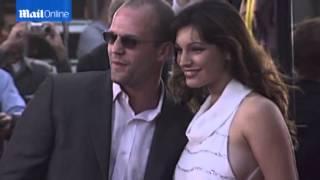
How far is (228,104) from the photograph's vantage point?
291 cm

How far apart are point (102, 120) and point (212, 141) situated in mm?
396

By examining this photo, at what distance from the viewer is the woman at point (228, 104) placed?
2820mm

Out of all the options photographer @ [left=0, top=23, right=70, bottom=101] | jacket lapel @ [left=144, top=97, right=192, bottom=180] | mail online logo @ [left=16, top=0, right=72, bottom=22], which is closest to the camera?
jacket lapel @ [left=144, top=97, right=192, bottom=180]

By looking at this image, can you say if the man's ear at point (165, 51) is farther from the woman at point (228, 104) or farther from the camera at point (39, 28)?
the camera at point (39, 28)

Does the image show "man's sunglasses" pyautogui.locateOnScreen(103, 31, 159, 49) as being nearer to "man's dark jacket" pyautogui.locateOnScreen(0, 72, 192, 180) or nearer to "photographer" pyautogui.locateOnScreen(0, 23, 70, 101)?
"man's dark jacket" pyautogui.locateOnScreen(0, 72, 192, 180)

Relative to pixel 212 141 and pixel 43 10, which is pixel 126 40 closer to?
pixel 212 141

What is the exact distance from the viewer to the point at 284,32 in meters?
4.20

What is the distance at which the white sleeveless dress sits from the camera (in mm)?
2826

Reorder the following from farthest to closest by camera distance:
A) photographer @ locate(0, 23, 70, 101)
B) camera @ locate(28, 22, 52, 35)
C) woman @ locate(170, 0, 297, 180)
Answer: photographer @ locate(0, 23, 70, 101) < camera @ locate(28, 22, 52, 35) < woman @ locate(170, 0, 297, 180)

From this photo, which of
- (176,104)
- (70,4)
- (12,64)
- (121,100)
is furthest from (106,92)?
(12,64)

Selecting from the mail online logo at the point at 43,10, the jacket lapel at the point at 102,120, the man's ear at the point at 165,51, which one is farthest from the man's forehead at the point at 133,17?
the mail online logo at the point at 43,10

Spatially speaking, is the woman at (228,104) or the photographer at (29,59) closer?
the woman at (228,104)

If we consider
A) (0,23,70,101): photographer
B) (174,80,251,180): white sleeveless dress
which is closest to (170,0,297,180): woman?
(174,80,251,180): white sleeveless dress

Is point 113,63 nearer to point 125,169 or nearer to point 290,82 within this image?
point 125,169
